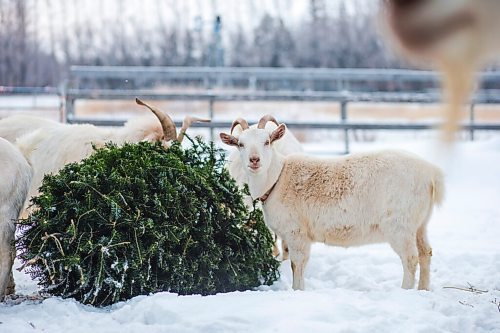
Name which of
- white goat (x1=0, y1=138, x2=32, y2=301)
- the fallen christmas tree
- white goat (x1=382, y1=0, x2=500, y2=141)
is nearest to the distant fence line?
the fallen christmas tree

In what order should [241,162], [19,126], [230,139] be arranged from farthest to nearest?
[19,126], [241,162], [230,139]

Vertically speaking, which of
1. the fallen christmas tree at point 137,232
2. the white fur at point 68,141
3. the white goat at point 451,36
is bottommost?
the fallen christmas tree at point 137,232

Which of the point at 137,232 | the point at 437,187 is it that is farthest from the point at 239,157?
the point at 137,232

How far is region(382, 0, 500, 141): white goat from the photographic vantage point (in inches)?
20.0

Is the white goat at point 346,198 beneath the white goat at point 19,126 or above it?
beneath

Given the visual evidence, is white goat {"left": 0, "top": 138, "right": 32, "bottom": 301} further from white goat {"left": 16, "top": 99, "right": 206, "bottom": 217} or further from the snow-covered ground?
white goat {"left": 16, "top": 99, "right": 206, "bottom": 217}

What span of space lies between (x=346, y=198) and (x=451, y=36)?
5.01 metres

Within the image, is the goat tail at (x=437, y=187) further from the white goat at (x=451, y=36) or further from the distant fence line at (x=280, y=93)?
the white goat at (x=451, y=36)

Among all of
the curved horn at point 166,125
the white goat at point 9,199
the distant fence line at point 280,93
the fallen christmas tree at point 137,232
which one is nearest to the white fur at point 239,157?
the curved horn at point 166,125

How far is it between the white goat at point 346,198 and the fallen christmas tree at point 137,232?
0.49 m

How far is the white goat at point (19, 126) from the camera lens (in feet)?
23.8

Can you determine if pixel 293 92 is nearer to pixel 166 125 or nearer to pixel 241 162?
pixel 241 162

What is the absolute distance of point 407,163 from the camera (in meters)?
5.45

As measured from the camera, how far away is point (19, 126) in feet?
24.2
